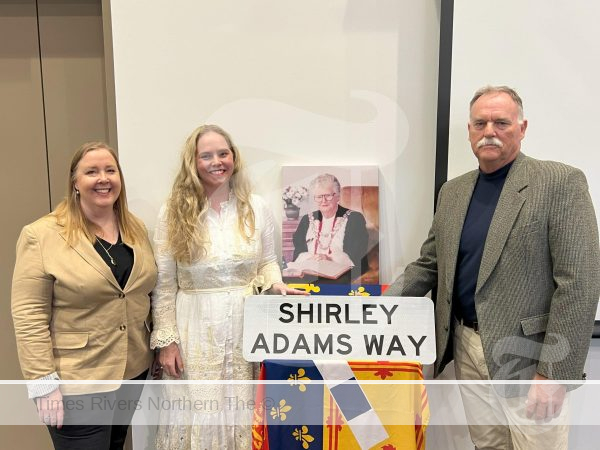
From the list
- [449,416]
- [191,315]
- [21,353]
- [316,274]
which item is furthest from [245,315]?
[449,416]

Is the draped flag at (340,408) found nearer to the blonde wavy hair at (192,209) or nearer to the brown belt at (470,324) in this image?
the brown belt at (470,324)

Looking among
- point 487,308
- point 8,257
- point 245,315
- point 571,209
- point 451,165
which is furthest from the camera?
point 8,257

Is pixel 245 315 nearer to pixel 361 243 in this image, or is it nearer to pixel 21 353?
pixel 361 243

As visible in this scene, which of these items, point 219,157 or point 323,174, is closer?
point 219,157

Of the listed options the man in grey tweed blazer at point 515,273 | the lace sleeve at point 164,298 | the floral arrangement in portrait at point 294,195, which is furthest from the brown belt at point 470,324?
the lace sleeve at point 164,298

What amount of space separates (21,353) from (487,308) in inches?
55.5

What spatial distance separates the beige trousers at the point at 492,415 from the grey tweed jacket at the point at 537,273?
0.07 m

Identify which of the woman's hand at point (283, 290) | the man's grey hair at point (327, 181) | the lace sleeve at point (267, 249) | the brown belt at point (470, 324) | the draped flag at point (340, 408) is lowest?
the draped flag at point (340, 408)

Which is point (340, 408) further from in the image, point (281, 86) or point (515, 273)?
point (281, 86)

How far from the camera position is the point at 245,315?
5.28 feet

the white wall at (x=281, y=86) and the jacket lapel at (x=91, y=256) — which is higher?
the white wall at (x=281, y=86)

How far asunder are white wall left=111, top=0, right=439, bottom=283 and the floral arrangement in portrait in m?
0.04

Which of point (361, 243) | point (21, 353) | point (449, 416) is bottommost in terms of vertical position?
point (449, 416)

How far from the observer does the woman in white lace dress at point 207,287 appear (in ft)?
5.41
